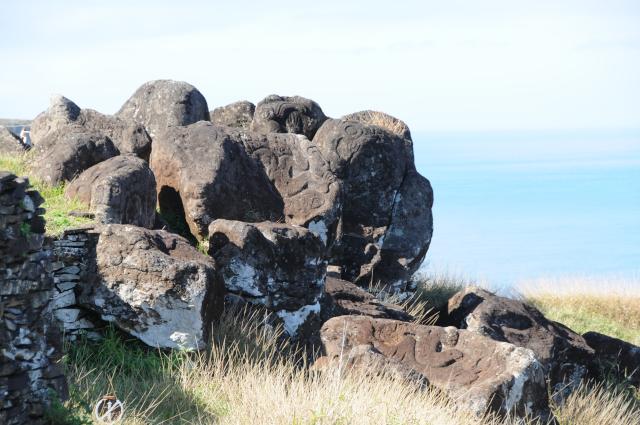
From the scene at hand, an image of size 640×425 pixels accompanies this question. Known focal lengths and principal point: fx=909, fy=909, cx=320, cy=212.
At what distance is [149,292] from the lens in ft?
31.2

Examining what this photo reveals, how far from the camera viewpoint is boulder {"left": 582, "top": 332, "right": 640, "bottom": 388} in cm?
1434

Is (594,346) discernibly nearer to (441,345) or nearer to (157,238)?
(441,345)

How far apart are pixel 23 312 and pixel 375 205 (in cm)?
1071

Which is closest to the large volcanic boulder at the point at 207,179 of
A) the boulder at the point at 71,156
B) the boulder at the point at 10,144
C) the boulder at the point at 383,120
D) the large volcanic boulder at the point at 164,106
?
the boulder at the point at 71,156

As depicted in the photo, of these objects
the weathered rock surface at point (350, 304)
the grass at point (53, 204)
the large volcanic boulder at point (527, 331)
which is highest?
the grass at point (53, 204)

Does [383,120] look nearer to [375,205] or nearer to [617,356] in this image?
[375,205]

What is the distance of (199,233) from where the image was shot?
1314 centimetres

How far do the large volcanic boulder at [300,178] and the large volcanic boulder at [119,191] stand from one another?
256 centimetres

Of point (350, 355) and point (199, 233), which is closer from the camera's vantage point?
point (350, 355)

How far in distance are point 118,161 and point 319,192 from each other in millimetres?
3438

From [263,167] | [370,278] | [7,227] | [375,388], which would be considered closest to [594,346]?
[370,278]

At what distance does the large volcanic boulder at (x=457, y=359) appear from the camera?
9.63 metres

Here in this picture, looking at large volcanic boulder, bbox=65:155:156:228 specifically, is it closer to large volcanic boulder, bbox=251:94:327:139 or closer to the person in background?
the person in background

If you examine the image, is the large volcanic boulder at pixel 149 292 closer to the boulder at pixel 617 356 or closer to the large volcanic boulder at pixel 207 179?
the large volcanic boulder at pixel 207 179
